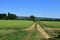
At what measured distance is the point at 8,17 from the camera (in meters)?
115

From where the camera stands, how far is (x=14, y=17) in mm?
120688

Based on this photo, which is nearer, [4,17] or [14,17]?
[4,17]

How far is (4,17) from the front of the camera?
10794cm

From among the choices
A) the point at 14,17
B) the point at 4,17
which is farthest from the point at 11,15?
the point at 4,17

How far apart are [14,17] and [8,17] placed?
675cm

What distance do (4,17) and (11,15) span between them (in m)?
10.8

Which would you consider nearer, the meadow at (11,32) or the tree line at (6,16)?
the meadow at (11,32)

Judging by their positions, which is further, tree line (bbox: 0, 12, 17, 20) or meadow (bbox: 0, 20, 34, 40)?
tree line (bbox: 0, 12, 17, 20)

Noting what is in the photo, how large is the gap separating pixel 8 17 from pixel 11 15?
3.98 m

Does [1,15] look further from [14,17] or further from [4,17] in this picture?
[14,17]

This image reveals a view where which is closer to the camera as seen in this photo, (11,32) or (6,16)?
(11,32)

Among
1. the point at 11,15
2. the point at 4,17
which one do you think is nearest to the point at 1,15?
the point at 4,17

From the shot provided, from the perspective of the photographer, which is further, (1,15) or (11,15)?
(11,15)

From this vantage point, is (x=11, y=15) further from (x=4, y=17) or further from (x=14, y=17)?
(x=4, y=17)
